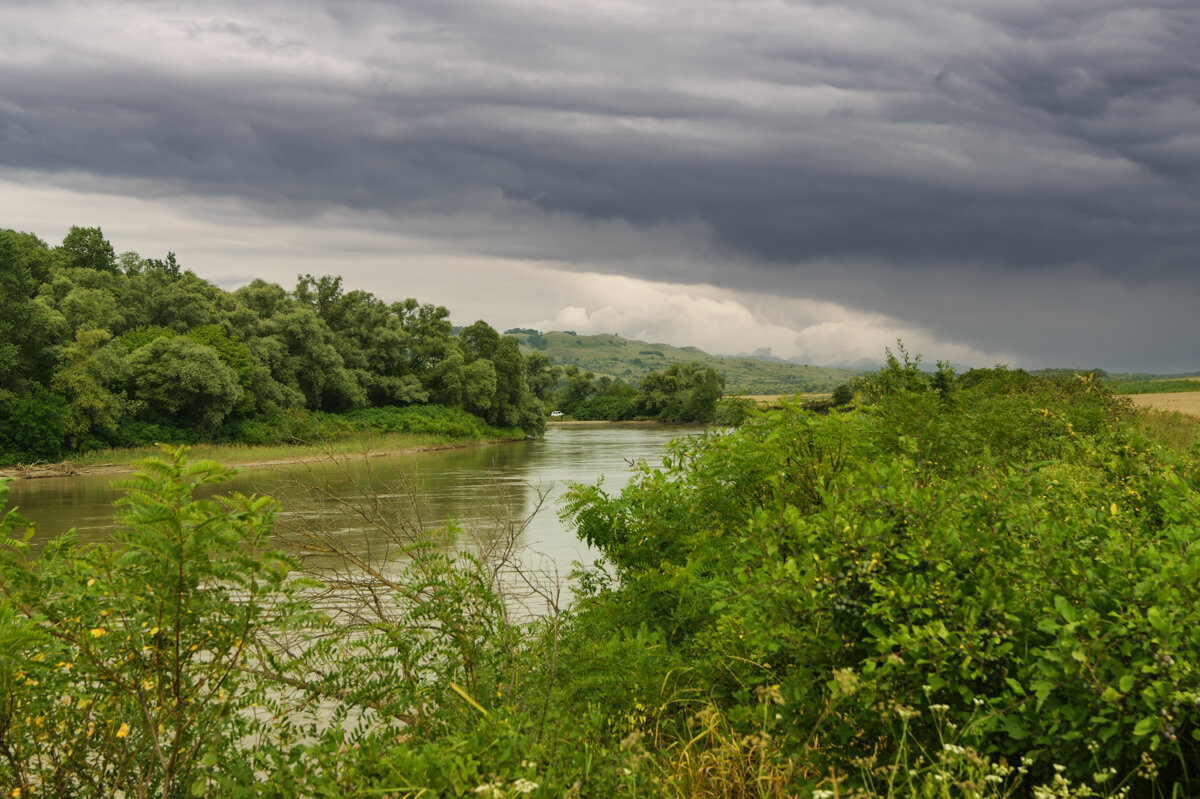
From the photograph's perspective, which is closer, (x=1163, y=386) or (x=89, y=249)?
(x=1163, y=386)

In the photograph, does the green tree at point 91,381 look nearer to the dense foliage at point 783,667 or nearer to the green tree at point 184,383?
the green tree at point 184,383

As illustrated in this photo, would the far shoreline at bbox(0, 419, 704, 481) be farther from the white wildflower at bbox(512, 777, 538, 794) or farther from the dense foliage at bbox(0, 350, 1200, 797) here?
the white wildflower at bbox(512, 777, 538, 794)

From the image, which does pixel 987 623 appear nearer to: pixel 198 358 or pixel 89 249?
pixel 198 358

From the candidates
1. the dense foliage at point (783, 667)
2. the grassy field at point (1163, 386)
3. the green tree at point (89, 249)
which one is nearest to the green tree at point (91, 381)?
the green tree at point (89, 249)

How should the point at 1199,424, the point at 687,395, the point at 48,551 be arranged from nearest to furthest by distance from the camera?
1. the point at 48,551
2. the point at 1199,424
3. the point at 687,395

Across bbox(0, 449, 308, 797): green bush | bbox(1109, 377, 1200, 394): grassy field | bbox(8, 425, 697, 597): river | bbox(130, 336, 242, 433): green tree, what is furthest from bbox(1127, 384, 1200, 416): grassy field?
bbox(130, 336, 242, 433): green tree

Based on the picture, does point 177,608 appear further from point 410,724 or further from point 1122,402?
point 1122,402

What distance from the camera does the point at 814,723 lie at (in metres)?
3.60

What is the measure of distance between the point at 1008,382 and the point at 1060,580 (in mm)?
19865

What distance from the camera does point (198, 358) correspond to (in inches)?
1816

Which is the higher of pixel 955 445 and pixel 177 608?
pixel 955 445

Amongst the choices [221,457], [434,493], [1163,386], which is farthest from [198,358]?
[1163,386]

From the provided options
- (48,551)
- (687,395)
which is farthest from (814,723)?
(687,395)

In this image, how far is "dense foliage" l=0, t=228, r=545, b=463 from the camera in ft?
134
